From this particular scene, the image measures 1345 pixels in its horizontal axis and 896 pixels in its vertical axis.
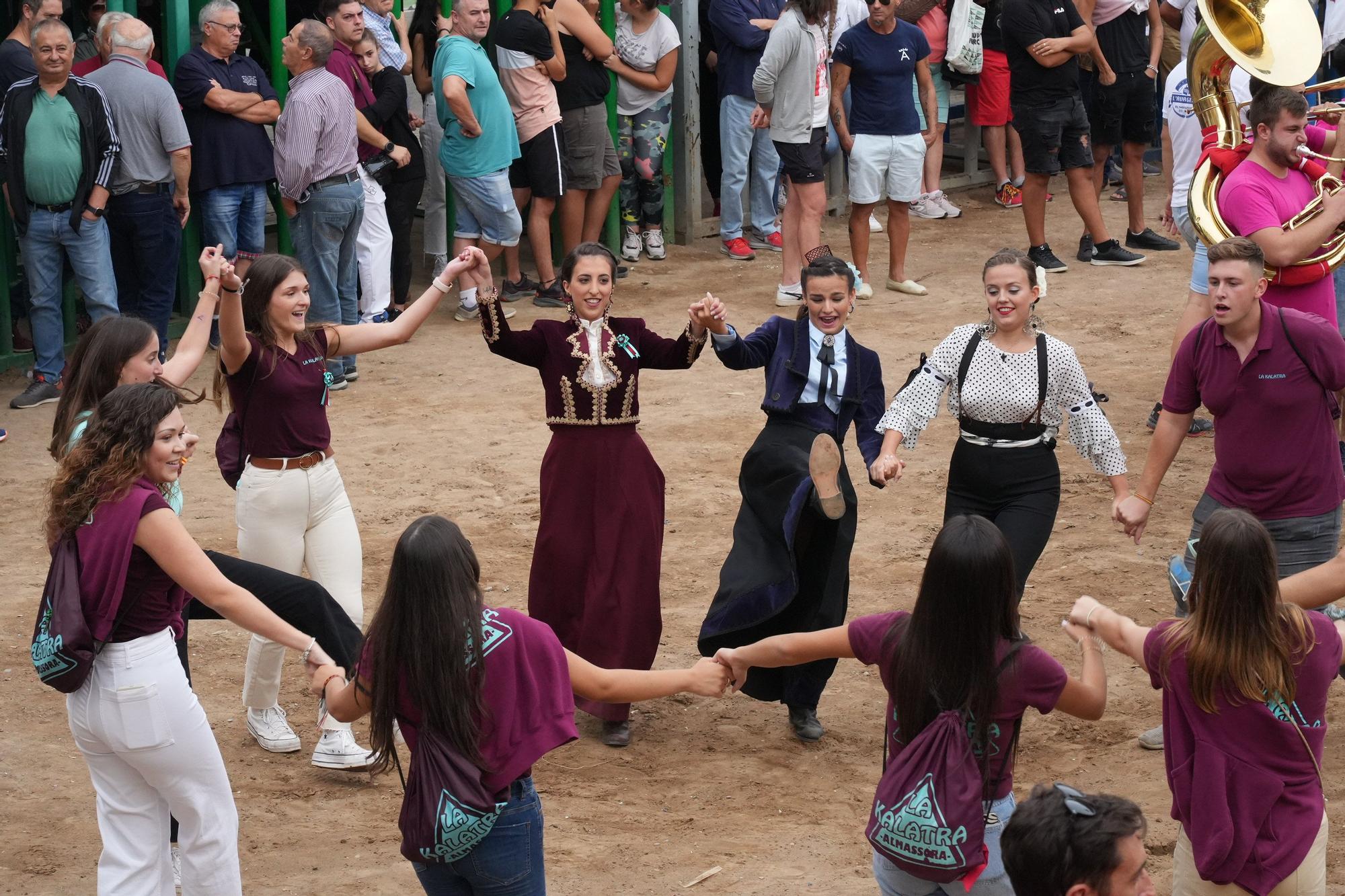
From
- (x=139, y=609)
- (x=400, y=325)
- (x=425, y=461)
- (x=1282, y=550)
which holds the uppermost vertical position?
(x=400, y=325)

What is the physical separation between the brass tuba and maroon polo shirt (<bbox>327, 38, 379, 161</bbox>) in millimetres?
5182

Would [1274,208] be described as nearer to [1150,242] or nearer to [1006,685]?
[1006,685]

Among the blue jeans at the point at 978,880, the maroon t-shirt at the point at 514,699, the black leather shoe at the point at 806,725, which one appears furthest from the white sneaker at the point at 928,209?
the maroon t-shirt at the point at 514,699

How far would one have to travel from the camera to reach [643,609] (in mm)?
6012

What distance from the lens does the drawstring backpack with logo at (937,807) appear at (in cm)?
356

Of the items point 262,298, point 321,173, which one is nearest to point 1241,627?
point 262,298

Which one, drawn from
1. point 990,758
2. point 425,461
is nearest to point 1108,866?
point 990,758

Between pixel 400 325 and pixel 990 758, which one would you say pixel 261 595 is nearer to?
pixel 400 325

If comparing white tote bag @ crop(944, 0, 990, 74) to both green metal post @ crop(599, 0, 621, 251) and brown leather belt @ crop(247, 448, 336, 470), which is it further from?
brown leather belt @ crop(247, 448, 336, 470)

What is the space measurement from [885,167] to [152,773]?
8.59 meters

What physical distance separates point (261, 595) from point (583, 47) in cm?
758

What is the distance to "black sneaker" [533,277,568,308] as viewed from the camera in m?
11.8

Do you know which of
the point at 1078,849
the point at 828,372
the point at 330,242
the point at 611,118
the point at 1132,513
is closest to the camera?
the point at 1078,849

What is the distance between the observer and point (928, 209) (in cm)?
1443
